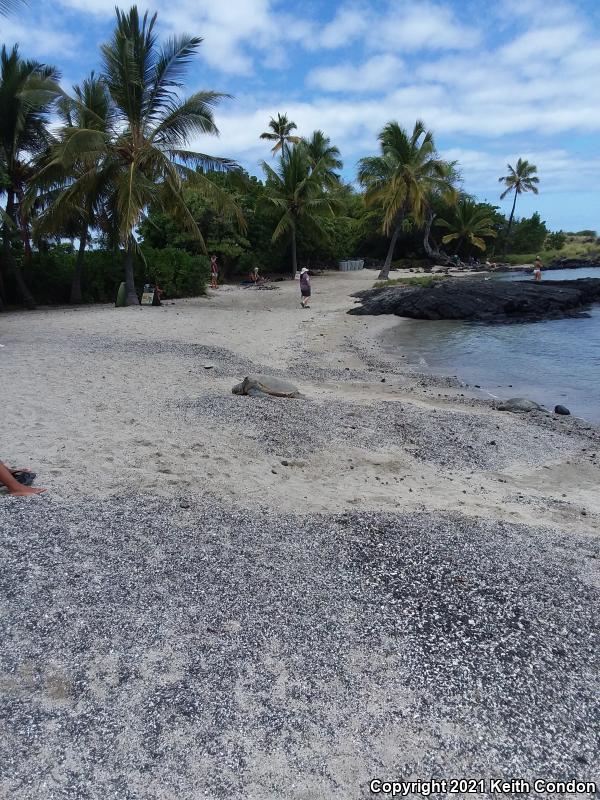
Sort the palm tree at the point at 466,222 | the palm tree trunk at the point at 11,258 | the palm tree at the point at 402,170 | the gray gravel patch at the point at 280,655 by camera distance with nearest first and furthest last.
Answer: the gray gravel patch at the point at 280,655, the palm tree trunk at the point at 11,258, the palm tree at the point at 402,170, the palm tree at the point at 466,222

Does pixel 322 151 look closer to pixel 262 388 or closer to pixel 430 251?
pixel 430 251

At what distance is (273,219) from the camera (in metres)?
35.8

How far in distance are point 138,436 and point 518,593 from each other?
4313 mm

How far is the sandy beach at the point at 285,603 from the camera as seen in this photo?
2.52 metres

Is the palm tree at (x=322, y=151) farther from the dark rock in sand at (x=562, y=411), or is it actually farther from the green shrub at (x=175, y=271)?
the dark rock in sand at (x=562, y=411)

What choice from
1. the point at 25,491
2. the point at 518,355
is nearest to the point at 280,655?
the point at 25,491

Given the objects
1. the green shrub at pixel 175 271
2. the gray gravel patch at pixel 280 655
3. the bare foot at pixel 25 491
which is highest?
the green shrub at pixel 175 271

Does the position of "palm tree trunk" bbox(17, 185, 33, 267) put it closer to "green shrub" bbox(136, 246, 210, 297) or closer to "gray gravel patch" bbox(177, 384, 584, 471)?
"green shrub" bbox(136, 246, 210, 297)

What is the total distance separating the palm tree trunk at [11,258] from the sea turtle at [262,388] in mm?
14427

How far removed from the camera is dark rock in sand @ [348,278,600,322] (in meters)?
24.0

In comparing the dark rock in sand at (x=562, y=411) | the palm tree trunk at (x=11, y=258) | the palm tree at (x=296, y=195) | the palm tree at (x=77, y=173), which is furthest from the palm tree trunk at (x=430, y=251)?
the dark rock in sand at (x=562, y=411)

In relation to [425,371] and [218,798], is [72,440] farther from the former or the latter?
[425,371]

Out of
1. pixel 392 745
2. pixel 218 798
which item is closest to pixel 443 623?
pixel 392 745

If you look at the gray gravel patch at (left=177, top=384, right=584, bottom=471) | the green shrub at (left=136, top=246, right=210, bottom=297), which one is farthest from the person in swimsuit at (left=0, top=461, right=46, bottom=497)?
the green shrub at (left=136, top=246, right=210, bottom=297)
